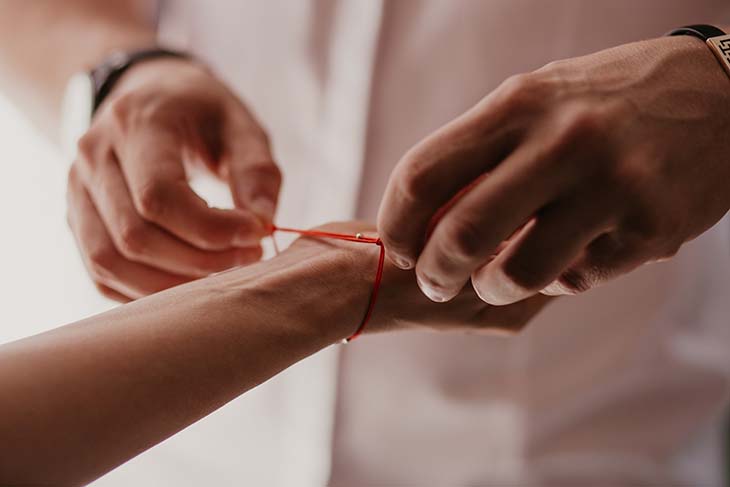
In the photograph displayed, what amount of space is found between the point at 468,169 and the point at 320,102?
1.69 feet

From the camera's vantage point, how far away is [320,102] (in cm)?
95

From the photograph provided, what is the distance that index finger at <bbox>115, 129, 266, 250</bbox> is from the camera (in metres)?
0.70

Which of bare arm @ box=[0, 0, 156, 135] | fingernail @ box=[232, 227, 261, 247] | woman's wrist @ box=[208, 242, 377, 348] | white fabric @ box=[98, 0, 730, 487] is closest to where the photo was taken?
woman's wrist @ box=[208, 242, 377, 348]

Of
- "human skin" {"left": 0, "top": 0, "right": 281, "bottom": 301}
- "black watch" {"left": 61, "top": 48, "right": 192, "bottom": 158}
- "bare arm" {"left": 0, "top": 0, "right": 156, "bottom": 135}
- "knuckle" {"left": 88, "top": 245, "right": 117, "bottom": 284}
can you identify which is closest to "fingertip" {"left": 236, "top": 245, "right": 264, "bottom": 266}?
"human skin" {"left": 0, "top": 0, "right": 281, "bottom": 301}

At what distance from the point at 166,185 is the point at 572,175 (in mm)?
389

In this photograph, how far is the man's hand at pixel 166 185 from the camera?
0.71m

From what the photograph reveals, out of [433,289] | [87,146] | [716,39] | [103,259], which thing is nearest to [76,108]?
[87,146]

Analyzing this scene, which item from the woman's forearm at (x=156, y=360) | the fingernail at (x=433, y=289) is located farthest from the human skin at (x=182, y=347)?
the fingernail at (x=433, y=289)

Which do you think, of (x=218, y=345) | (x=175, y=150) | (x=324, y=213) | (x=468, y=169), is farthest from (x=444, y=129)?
(x=324, y=213)

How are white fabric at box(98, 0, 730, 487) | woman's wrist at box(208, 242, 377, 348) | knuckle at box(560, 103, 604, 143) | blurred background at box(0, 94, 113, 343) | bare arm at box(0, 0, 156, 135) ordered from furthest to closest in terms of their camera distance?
blurred background at box(0, 94, 113, 343) → bare arm at box(0, 0, 156, 135) → white fabric at box(98, 0, 730, 487) → woman's wrist at box(208, 242, 377, 348) → knuckle at box(560, 103, 604, 143)

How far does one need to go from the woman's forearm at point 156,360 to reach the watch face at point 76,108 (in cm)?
36

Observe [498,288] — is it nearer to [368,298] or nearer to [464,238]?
[464,238]

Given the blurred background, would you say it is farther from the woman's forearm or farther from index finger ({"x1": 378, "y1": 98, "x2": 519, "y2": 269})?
index finger ({"x1": 378, "y1": 98, "x2": 519, "y2": 269})

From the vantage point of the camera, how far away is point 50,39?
102 centimetres
